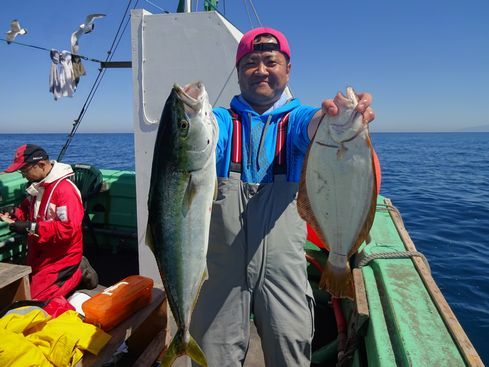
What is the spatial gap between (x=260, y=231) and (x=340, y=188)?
1.96ft

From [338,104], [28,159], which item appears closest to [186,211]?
[338,104]

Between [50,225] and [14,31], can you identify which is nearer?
[50,225]

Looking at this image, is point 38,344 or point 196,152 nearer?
point 196,152

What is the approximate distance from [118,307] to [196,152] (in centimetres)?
193

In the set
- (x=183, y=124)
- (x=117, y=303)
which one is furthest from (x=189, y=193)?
(x=117, y=303)

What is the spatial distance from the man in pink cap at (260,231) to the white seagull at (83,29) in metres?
4.81

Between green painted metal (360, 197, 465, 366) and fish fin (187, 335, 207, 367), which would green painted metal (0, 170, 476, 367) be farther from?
fish fin (187, 335, 207, 367)

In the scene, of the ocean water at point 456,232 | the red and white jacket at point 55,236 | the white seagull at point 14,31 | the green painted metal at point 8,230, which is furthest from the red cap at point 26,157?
the ocean water at point 456,232

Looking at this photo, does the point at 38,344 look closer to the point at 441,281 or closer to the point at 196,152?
the point at 196,152

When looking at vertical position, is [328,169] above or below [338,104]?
below

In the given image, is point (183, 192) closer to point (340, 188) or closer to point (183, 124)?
point (183, 124)

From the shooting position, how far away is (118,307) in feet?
10.0

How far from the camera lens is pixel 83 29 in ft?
19.7

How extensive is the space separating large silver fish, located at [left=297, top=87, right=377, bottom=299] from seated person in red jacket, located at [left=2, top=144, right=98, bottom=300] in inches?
137
